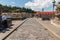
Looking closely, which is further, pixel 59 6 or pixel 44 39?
pixel 59 6

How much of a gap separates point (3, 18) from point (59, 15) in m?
9.56

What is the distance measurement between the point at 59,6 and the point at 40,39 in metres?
17.9

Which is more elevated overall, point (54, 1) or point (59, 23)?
point (54, 1)

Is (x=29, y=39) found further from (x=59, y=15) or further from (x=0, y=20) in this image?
(x=59, y=15)

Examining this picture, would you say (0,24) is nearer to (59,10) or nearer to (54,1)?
(59,10)

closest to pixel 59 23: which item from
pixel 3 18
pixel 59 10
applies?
pixel 59 10

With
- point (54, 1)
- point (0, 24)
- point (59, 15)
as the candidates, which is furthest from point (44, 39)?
point (54, 1)

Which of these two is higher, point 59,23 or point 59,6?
point 59,6

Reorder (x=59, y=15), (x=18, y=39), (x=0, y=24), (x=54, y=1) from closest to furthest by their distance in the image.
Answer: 1. (x=18, y=39)
2. (x=0, y=24)
3. (x=59, y=15)
4. (x=54, y=1)

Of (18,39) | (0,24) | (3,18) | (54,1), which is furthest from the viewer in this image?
(54,1)

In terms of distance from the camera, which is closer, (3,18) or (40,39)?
(40,39)

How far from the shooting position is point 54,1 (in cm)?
3684

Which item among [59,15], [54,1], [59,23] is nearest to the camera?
[59,23]

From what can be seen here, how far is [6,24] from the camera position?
2367 centimetres
